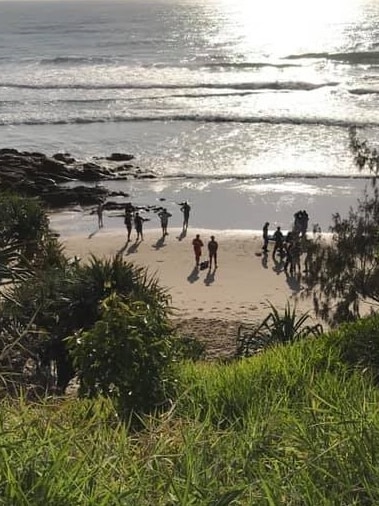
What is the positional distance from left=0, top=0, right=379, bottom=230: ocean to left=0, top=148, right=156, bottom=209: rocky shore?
1194 mm

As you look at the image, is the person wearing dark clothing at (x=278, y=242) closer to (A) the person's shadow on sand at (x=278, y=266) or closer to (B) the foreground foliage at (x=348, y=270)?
(A) the person's shadow on sand at (x=278, y=266)

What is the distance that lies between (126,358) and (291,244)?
40.4ft

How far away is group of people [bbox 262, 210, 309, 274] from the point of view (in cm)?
1873

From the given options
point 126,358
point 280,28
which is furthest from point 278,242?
point 280,28

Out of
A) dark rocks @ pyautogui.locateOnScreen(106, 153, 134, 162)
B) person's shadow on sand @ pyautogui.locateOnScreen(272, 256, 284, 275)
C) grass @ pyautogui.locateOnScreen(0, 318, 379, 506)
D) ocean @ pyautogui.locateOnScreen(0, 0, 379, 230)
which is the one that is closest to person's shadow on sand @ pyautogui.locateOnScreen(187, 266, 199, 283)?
person's shadow on sand @ pyautogui.locateOnScreen(272, 256, 284, 275)

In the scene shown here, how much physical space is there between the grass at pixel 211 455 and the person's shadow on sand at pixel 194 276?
1298 centimetres

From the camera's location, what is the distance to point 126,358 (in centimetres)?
708

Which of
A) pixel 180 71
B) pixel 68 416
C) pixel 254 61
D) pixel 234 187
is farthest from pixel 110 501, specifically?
pixel 254 61

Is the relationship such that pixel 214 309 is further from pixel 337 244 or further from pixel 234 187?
pixel 234 187

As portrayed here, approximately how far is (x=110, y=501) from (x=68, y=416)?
6.25ft

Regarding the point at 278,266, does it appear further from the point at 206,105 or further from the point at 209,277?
the point at 206,105

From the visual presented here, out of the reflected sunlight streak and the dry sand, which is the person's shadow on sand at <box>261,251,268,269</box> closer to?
the dry sand

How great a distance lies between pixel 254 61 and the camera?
219 ft

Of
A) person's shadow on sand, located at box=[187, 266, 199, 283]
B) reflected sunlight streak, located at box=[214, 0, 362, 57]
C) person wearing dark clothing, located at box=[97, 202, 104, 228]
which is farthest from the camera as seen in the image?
reflected sunlight streak, located at box=[214, 0, 362, 57]
